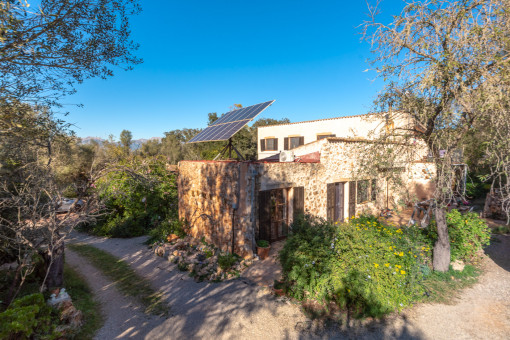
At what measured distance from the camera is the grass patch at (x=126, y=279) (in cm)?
616

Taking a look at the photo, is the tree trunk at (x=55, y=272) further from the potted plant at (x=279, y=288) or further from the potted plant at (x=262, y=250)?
the potted plant at (x=262, y=250)

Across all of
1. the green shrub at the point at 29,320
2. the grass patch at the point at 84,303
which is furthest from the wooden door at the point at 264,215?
the green shrub at the point at 29,320

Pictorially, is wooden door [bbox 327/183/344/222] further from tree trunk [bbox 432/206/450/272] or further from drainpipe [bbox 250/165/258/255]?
tree trunk [bbox 432/206/450/272]

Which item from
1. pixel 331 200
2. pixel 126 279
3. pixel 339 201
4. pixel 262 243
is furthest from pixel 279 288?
pixel 339 201

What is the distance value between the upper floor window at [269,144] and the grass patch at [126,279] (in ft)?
60.2

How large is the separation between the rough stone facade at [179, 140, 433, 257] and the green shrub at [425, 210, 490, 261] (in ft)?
4.59

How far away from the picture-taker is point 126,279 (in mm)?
7645

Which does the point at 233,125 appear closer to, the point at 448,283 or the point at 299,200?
the point at 299,200

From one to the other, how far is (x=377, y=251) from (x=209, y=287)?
4464 mm

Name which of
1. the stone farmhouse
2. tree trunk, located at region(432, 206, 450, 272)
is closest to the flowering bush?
tree trunk, located at region(432, 206, 450, 272)

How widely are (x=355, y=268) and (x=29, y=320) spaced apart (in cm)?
596

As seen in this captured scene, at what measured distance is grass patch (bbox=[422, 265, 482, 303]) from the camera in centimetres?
592

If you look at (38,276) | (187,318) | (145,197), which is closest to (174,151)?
A: (145,197)

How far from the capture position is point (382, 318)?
17.4 ft
